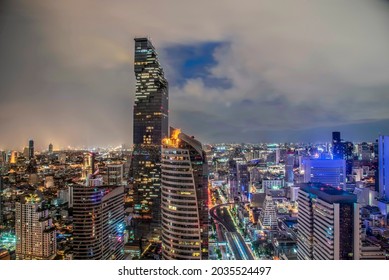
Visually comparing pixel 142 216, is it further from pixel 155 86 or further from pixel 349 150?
pixel 349 150

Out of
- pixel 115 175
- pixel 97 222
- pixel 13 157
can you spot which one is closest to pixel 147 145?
pixel 115 175

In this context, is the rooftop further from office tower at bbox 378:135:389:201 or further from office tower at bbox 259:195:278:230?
office tower at bbox 259:195:278:230

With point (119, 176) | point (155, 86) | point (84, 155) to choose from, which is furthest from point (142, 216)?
point (155, 86)

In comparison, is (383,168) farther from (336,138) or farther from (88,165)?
(88,165)

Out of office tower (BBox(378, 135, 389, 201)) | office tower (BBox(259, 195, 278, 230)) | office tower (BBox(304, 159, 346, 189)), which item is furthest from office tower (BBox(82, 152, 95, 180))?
office tower (BBox(378, 135, 389, 201))

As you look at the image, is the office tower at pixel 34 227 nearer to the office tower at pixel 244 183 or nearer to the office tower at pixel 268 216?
the office tower at pixel 268 216

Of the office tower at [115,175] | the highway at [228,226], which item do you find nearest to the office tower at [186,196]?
the highway at [228,226]
